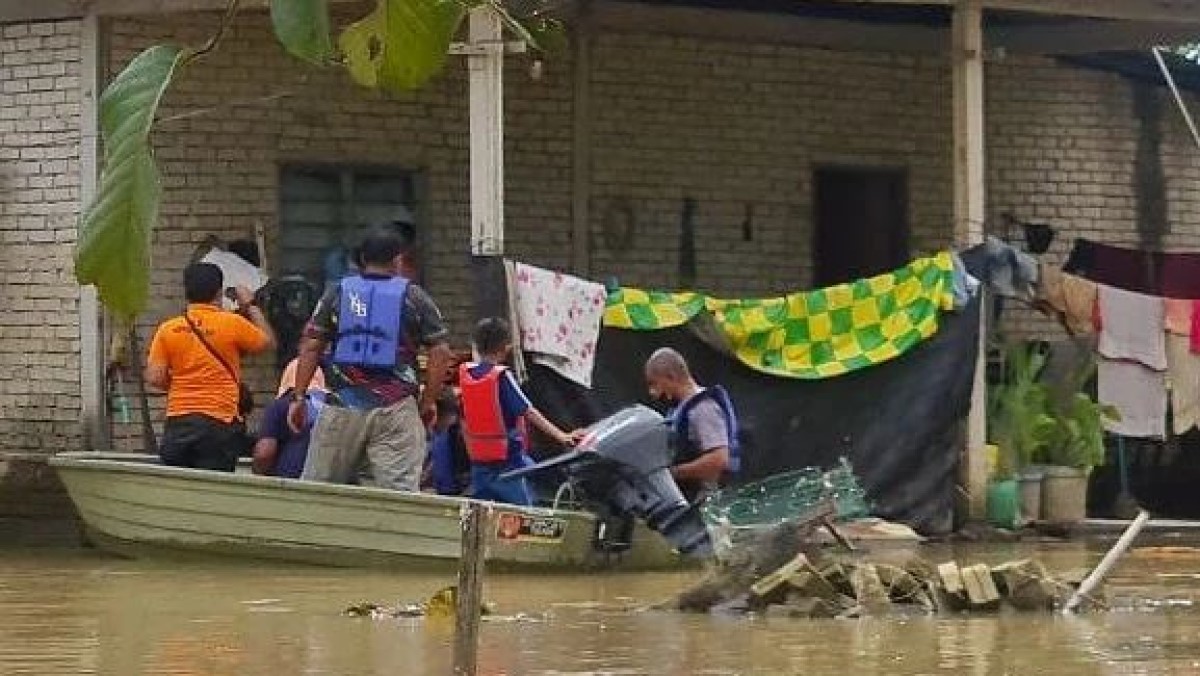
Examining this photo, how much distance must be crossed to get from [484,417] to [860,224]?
276 inches

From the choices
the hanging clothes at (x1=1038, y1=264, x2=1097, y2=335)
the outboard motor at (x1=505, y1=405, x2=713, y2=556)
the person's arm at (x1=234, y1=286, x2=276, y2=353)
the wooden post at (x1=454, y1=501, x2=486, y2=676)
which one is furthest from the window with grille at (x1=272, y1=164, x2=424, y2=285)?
the wooden post at (x1=454, y1=501, x2=486, y2=676)

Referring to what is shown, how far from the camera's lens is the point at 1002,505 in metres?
14.8

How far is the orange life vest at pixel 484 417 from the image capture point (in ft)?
38.2

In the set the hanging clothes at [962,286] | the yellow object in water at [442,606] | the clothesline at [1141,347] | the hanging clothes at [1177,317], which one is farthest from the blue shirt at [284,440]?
the hanging clothes at [1177,317]

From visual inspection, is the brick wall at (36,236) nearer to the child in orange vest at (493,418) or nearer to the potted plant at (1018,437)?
the child in orange vest at (493,418)

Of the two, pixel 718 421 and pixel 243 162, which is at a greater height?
pixel 243 162

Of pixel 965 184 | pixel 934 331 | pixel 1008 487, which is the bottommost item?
pixel 1008 487

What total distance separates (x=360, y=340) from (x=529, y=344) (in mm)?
1960

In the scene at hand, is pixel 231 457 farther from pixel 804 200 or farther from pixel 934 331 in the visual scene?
pixel 804 200

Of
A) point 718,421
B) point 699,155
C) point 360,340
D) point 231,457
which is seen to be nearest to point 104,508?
Result: point 231,457

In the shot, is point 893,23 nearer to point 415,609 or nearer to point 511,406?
point 511,406

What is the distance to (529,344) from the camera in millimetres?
13203

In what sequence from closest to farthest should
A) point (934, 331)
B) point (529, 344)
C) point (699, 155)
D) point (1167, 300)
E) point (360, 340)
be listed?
point (360, 340)
point (529, 344)
point (934, 331)
point (1167, 300)
point (699, 155)

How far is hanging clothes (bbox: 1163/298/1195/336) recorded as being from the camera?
609 inches
